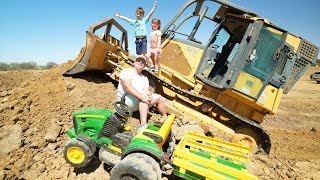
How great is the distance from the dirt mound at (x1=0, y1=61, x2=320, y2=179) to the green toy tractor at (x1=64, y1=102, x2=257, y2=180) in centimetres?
45

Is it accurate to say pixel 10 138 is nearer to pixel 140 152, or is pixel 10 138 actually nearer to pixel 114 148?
pixel 114 148

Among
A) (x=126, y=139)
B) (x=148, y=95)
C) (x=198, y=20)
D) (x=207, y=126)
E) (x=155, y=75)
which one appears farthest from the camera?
(x=198, y=20)

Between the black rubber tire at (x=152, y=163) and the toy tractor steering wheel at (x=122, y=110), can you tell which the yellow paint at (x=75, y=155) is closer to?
the toy tractor steering wheel at (x=122, y=110)

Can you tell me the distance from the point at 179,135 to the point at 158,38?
230 centimetres

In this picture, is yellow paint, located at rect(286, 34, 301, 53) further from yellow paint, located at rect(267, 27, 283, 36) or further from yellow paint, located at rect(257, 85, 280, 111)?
yellow paint, located at rect(257, 85, 280, 111)

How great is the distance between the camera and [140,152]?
3145 mm

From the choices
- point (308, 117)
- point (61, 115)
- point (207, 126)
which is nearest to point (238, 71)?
point (207, 126)

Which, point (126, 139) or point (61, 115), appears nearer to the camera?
point (126, 139)

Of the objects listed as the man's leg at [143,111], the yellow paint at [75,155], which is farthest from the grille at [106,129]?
the man's leg at [143,111]

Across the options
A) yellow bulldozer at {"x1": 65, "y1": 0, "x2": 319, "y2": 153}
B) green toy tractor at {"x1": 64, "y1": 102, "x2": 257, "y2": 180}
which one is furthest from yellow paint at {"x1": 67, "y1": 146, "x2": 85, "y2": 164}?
yellow bulldozer at {"x1": 65, "y1": 0, "x2": 319, "y2": 153}

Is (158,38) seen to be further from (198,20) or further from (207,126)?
(207,126)

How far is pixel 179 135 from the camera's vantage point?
5199 mm

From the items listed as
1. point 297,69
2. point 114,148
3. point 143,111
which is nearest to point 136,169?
point 114,148

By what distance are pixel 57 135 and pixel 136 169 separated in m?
2.35
